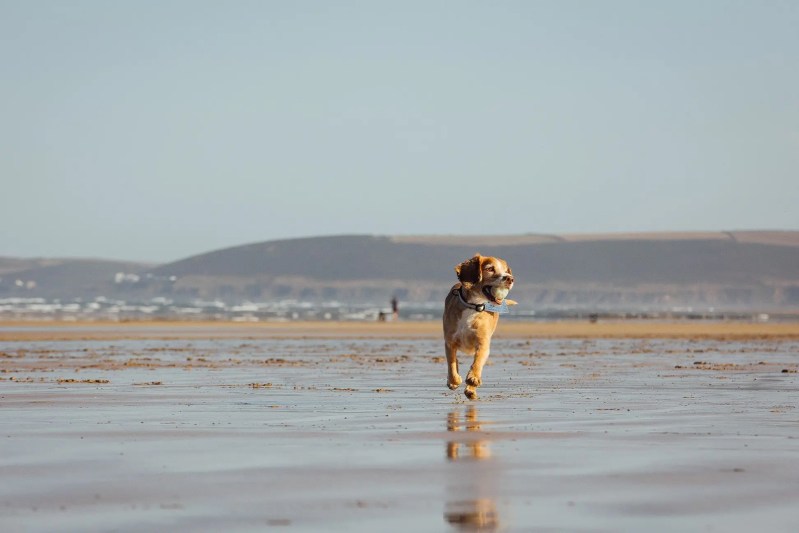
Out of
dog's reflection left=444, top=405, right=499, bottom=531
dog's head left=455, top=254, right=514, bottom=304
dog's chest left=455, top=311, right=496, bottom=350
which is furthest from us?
dog's chest left=455, top=311, right=496, bottom=350

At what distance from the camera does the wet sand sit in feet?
26.4

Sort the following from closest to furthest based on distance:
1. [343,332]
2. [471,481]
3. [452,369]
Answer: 1. [471,481]
2. [452,369]
3. [343,332]

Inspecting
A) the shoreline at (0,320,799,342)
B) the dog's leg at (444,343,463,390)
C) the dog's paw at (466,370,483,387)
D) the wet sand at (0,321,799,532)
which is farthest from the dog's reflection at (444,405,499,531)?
the shoreline at (0,320,799,342)

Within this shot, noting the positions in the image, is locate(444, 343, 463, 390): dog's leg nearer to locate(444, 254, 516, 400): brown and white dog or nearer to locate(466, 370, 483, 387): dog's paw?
locate(444, 254, 516, 400): brown and white dog

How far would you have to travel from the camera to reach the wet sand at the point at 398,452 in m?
8.05

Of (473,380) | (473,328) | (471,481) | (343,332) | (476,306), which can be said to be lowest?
(471,481)

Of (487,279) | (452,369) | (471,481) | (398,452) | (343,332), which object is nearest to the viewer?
(471,481)

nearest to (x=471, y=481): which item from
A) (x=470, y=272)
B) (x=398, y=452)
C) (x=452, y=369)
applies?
(x=398, y=452)

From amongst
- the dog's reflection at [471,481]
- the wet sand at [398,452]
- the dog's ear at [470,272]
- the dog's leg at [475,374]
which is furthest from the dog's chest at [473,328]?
the dog's reflection at [471,481]

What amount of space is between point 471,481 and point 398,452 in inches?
66.4

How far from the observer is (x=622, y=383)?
19.8m

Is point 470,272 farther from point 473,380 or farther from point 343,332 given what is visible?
point 343,332

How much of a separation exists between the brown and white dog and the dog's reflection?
300 centimetres

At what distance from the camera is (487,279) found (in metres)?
16.5
